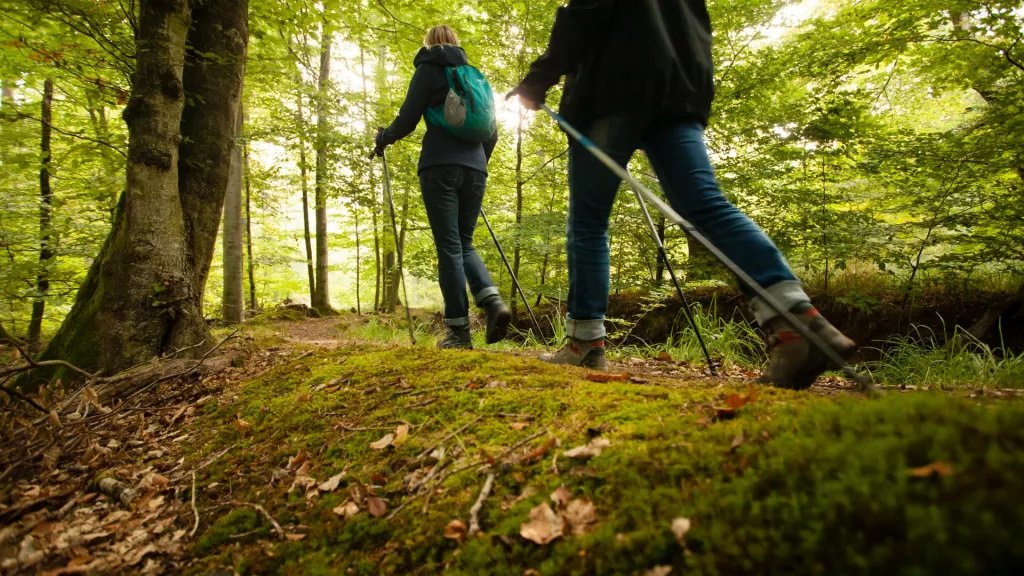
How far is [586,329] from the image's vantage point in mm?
2592

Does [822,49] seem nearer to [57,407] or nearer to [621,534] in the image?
[621,534]

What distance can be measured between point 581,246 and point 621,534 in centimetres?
177

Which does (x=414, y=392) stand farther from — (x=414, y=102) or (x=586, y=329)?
(x=414, y=102)

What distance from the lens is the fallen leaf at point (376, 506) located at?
133 centimetres

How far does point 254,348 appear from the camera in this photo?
3.89 metres

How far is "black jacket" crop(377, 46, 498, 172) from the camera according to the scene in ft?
10.7

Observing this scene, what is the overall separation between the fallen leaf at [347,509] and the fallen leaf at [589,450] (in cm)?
71

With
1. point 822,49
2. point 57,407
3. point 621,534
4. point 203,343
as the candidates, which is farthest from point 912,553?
point 822,49

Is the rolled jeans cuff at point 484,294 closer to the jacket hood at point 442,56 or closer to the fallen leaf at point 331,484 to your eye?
the jacket hood at point 442,56

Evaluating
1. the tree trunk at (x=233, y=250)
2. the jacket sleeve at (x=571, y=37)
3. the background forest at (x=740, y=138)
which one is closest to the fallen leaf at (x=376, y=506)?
the jacket sleeve at (x=571, y=37)

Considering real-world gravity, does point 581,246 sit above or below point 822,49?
below

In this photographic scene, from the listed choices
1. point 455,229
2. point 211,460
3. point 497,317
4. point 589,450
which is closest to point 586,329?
point 497,317

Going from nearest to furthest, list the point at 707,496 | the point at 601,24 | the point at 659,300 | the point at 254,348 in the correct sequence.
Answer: the point at 707,496 → the point at 601,24 → the point at 254,348 → the point at 659,300

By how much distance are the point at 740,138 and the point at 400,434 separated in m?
6.92
